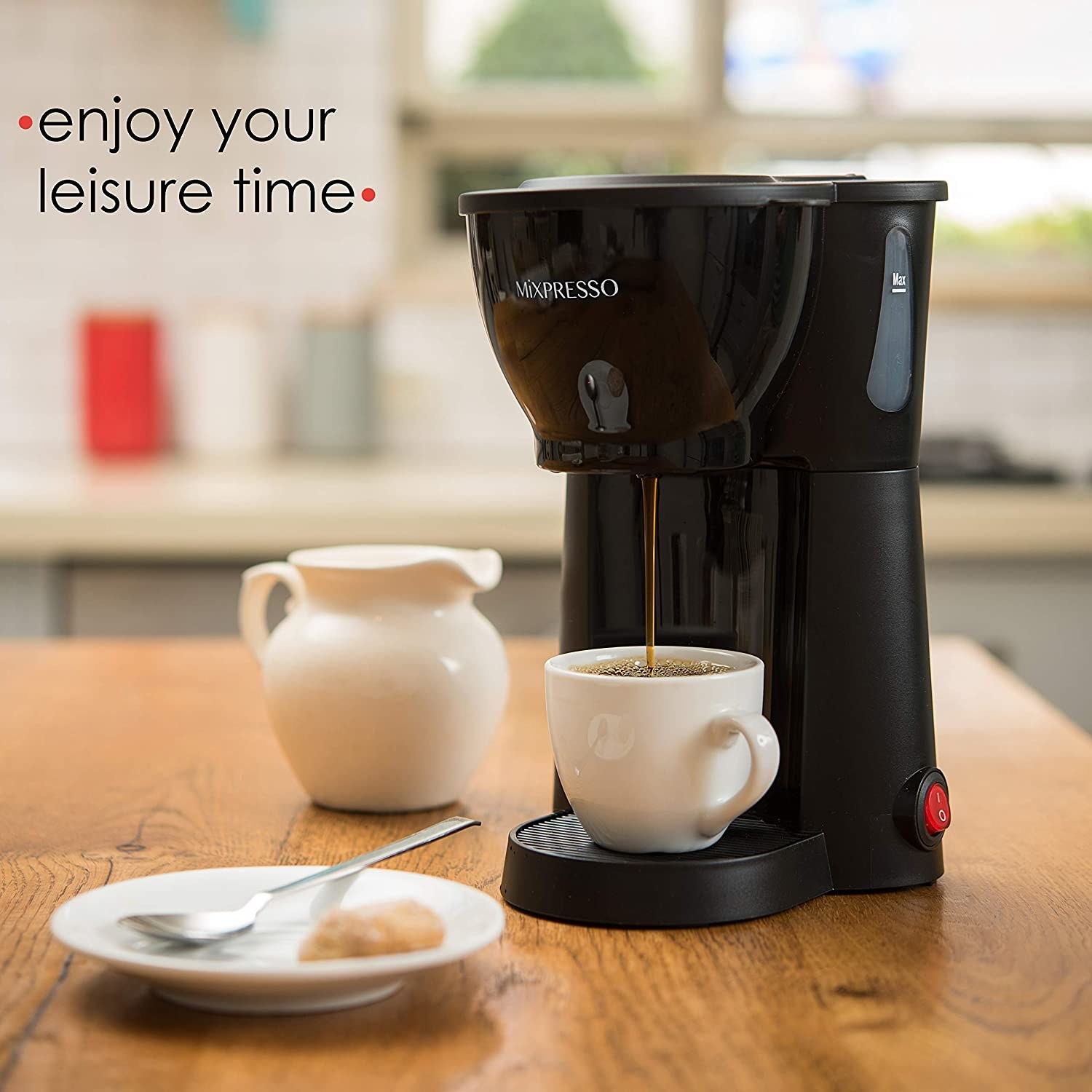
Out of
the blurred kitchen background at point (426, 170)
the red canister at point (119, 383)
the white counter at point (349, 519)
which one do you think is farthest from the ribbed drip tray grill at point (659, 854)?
the red canister at point (119, 383)

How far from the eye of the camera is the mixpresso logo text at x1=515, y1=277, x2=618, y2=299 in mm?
741

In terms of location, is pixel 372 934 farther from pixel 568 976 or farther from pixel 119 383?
pixel 119 383

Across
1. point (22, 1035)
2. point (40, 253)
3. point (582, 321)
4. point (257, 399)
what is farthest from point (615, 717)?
point (40, 253)

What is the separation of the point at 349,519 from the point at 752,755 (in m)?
1.46

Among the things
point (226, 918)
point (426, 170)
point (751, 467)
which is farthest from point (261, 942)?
point (426, 170)

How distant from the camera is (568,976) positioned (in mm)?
683

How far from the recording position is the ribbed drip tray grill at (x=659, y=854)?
77cm

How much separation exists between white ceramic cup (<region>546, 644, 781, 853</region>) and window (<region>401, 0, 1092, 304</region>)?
2.30 metres

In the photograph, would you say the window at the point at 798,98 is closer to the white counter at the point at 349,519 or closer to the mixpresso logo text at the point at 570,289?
the white counter at the point at 349,519

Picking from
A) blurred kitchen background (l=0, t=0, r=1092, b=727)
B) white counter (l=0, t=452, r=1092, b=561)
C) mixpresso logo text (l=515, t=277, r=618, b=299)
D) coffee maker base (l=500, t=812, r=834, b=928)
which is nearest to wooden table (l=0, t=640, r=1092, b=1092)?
coffee maker base (l=500, t=812, r=834, b=928)

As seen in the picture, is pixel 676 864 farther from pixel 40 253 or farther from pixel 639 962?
pixel 40 253

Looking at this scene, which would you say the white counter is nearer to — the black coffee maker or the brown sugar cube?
the black coffee maker

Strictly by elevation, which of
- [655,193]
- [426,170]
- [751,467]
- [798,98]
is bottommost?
[751,467]

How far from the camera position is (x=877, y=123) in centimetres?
296
